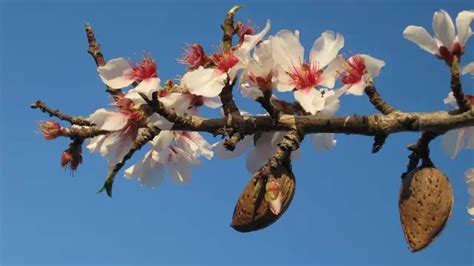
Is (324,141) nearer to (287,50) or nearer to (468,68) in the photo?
(287,50)

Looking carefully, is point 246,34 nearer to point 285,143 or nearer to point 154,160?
point 285,143

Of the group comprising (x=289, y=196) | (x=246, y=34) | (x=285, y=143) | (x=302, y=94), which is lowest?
(x=289, y=196)

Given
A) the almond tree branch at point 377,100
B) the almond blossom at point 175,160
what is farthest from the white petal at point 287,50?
the almond blossom at point 175,160

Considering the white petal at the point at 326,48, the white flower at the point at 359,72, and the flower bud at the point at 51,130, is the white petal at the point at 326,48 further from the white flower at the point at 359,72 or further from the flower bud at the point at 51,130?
the flower bud at the point at 51,130

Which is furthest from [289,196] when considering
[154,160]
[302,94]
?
[154,160]

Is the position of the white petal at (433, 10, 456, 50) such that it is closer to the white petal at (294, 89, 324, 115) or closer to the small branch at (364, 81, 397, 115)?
the small branch at (364, 81, 397, 115)

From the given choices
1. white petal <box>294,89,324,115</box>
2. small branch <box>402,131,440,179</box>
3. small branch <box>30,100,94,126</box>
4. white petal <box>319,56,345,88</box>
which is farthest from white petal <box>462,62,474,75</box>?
small branch <box>30,100,94,126</box>
